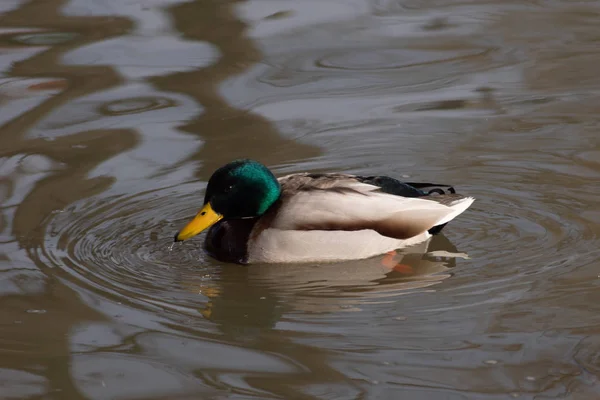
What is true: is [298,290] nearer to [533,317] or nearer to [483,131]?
[533,317]

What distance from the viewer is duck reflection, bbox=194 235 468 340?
18.8 ft

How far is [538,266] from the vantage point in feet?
19.9

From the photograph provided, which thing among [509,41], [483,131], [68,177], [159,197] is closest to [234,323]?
[159,197]

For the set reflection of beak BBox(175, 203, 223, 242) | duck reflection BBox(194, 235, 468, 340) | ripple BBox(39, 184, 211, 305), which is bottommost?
duck reflection BBox(194, 235, 468, 340)

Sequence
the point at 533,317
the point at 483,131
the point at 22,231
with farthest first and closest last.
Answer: the point at 483,131
the point at 22,231
the point at 533,317

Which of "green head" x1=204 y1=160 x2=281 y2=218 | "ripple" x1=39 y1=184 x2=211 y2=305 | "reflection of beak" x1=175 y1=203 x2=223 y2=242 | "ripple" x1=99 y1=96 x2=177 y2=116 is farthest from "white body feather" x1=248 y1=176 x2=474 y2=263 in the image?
"ripple" x1=99 y1=96 x2=177 y2=116

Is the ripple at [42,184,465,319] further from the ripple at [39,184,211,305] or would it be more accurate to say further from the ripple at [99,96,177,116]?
the ripple at [99,96,177,116]

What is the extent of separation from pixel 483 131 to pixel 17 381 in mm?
4346

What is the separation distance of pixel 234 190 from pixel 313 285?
31.8 inches

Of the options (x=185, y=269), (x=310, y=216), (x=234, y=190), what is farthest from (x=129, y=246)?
(x=310, y=216)

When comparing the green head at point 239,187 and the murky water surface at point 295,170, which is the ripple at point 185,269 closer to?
the murky water surface at point 295,170

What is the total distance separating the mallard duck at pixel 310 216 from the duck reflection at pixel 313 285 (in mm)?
82

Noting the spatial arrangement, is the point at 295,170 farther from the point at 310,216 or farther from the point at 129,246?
the point at 129,246

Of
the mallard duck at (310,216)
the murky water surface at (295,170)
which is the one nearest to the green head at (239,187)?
the mallard duck at (310,216)
